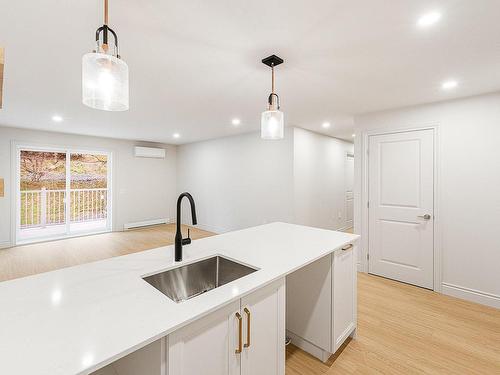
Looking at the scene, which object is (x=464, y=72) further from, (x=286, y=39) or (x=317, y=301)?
(x=317, y=301)

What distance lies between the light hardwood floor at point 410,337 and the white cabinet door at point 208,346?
3.15ft

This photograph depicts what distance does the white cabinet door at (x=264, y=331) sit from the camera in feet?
3.92

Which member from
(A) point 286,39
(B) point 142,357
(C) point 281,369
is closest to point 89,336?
(B) point 142,357

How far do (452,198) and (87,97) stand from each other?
370cm

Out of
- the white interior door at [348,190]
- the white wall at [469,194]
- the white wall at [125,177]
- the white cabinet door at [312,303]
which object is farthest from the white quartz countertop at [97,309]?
the white wall at [125,177]

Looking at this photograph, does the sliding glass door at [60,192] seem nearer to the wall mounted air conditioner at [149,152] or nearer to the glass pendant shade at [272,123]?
the wall mounted air conditioner at [149,152]

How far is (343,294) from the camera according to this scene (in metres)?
1.90

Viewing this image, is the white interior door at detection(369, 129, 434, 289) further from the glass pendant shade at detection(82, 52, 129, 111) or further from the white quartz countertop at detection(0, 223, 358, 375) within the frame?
the glass pendant shade at detection(82, 52, 129, 111)

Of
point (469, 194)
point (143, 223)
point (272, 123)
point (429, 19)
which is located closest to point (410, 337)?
point (469, 194)

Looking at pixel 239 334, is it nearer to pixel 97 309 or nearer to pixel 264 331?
pixel 264 331

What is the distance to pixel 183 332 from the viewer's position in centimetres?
93

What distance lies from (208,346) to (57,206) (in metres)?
6.20

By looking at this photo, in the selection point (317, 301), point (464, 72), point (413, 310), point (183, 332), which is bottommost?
point (413, 310)

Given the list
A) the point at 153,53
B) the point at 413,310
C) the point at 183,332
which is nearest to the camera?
the point at 183,332
